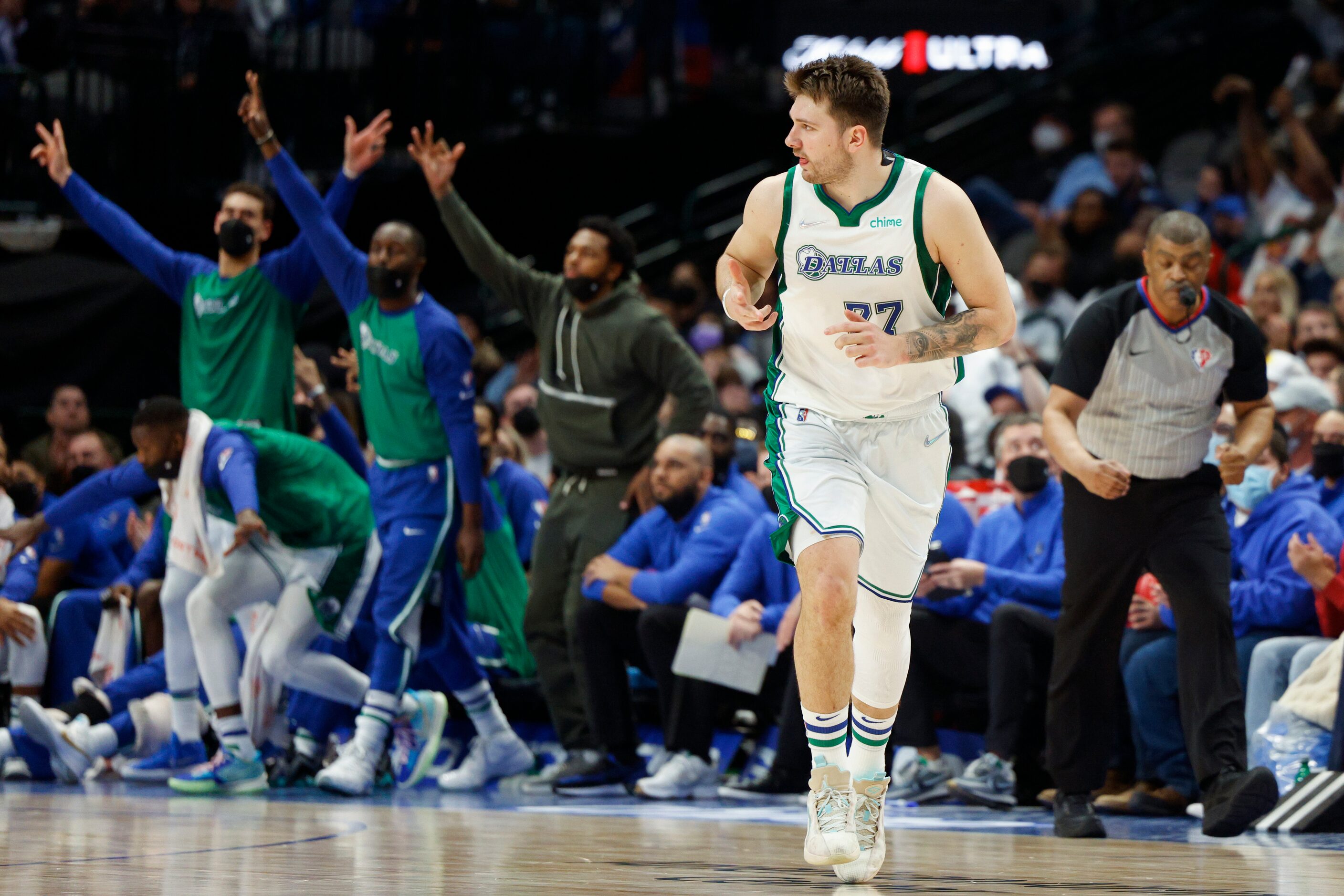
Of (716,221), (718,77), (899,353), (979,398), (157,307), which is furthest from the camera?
(718,77)

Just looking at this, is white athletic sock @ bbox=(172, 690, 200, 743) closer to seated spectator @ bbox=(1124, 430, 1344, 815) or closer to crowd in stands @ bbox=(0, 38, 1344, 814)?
crowd in stands @ bbox=(0, 38, 1344, 814)

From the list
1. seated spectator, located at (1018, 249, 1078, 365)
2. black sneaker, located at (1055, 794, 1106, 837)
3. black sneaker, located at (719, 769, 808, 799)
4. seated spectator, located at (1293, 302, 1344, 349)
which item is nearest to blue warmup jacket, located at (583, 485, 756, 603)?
black sneaker, located at (719, 769, 808, 799)

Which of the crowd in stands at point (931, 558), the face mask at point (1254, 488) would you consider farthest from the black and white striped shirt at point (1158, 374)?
the face mask at point (1254, 488)

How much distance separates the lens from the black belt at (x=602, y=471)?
7355 mm

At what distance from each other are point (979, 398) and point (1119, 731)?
319cm

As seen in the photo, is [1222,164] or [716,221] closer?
[1222,164]

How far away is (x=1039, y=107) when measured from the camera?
49.8ft

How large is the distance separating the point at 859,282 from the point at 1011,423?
10.1 ft

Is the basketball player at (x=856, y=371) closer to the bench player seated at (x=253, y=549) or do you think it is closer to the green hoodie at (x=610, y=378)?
the green hoodie at (x=610, y=378)

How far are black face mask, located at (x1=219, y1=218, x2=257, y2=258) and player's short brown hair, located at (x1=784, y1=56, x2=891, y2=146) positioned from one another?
3932 millimetres

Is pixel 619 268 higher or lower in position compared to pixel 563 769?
higher

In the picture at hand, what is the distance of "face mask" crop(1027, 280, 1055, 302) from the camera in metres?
10.6

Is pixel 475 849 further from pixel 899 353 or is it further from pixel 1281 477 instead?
pixel 1281 477

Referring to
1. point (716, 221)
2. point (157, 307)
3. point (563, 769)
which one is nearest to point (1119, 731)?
point (563, 769)
